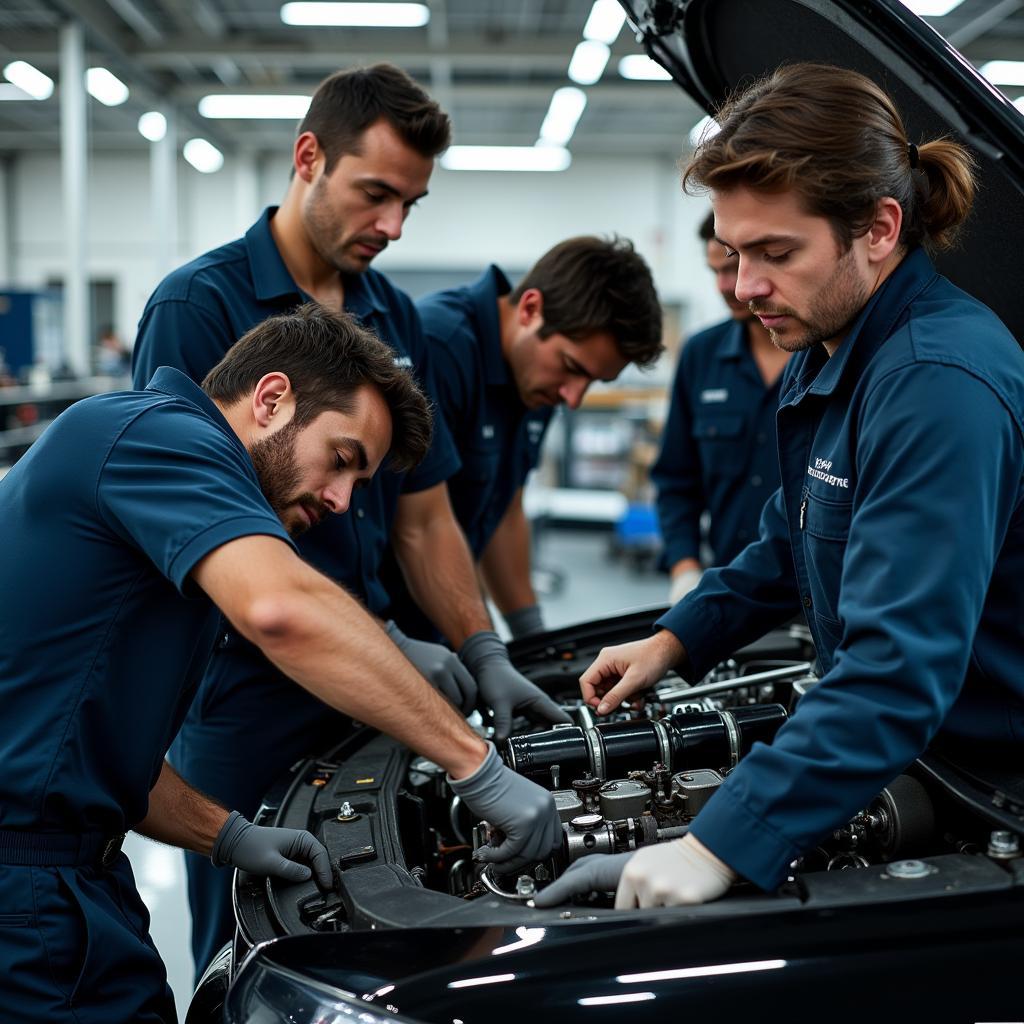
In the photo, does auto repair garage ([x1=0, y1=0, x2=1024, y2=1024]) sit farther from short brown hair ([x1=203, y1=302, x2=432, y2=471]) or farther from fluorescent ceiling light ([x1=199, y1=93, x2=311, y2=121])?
fluorescent ceiling light ([x1=199, y1=93, x2=311, y2=121])

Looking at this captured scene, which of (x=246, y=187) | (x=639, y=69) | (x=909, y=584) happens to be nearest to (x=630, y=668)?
(x=909, y=584)

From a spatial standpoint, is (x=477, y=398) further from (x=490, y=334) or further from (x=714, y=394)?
(x=714, y=394)

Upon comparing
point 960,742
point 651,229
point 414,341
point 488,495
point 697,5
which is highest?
point 651,229

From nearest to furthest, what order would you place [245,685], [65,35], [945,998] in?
[945,998] < [245,685] < [65,35]

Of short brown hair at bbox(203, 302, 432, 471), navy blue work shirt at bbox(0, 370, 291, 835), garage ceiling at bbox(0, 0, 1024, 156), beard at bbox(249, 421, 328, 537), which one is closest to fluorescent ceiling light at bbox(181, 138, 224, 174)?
garage ceiling at bbox(0, 0, 1024, 156)

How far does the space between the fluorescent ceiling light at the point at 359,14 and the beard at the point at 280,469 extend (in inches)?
337

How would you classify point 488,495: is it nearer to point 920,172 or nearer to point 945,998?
point 920,172

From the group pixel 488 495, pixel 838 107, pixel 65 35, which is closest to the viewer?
pixel 838 107

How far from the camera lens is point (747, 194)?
123 cm

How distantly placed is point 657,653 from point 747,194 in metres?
0.79

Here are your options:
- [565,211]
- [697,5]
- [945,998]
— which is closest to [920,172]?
[697,5]

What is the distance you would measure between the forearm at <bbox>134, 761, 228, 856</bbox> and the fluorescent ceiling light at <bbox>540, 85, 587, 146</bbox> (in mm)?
10842

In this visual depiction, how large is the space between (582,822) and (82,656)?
26.6 inches

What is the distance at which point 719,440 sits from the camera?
9.81ft
